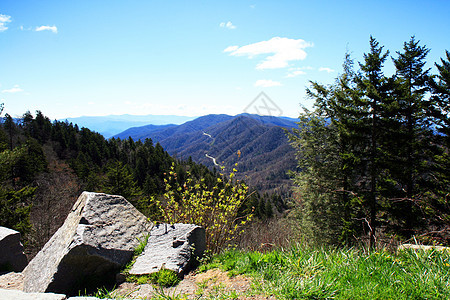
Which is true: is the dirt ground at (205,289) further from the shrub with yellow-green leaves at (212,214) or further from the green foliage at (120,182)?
the green foliage at (120,182)

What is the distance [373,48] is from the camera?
13703mm

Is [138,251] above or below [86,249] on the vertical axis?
below

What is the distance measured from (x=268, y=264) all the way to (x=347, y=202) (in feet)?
39.5

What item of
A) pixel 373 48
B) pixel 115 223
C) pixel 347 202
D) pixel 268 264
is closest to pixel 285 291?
pixel 268 264

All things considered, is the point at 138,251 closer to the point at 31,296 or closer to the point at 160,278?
the point at 160,278

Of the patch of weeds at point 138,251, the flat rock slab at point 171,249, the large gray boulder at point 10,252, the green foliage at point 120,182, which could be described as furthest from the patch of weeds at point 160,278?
the green foliage at point 120,182

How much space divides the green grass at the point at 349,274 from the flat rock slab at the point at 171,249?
0.80 meters

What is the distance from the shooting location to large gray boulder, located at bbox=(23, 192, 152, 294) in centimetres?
366

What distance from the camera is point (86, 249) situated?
3.74 metres

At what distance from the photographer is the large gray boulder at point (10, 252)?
194 inches

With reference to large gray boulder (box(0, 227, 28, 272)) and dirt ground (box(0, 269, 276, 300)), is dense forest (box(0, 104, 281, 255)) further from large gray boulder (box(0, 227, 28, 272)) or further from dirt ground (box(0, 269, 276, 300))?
large gray boulder (box(0, 227, 28, 272))

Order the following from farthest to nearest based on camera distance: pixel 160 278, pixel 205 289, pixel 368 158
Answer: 1. pixel 368 158
2. pixel 160 278
3. pixel 205 289

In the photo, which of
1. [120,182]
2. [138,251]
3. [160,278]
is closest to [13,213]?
[120,182]

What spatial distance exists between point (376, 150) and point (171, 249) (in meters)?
13.4
